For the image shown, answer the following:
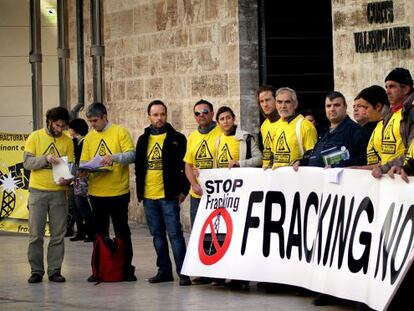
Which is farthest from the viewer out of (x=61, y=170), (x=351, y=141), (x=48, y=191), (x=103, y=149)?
(x=103, y=149)

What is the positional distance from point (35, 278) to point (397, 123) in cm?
457

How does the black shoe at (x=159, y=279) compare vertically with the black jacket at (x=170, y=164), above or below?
below

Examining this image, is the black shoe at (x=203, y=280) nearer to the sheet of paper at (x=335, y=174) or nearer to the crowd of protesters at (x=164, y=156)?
the crowd of protesters at (x=164, y=156)

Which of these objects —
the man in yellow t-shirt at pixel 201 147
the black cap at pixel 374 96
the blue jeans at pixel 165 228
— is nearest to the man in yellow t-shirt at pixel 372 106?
the black cap at pixel 374 96

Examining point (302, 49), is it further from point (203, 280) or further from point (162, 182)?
point (203, 280)

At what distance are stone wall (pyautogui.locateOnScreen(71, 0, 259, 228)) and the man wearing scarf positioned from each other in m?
6.96

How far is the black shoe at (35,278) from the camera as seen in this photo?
45.6ft

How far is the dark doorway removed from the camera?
61.6ft

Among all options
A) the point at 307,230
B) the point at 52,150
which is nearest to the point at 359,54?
the point at 52,150

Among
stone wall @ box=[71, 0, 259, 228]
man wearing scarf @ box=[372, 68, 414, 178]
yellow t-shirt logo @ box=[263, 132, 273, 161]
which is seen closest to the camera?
man wearing scarf @ box=[372, 68, 414, 178]

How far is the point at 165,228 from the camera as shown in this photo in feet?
45.1

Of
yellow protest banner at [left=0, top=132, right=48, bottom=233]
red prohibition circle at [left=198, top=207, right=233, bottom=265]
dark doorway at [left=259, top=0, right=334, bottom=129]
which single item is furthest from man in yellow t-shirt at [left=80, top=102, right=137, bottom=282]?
yellow protest banner at [left=0, top=132, right=48, bottom=233]

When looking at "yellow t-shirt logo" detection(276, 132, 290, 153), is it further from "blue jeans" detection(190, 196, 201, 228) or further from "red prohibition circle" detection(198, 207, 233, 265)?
"blue jeans" detection(190, 196, 201, 228)

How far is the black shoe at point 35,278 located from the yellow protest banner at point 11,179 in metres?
5.57
